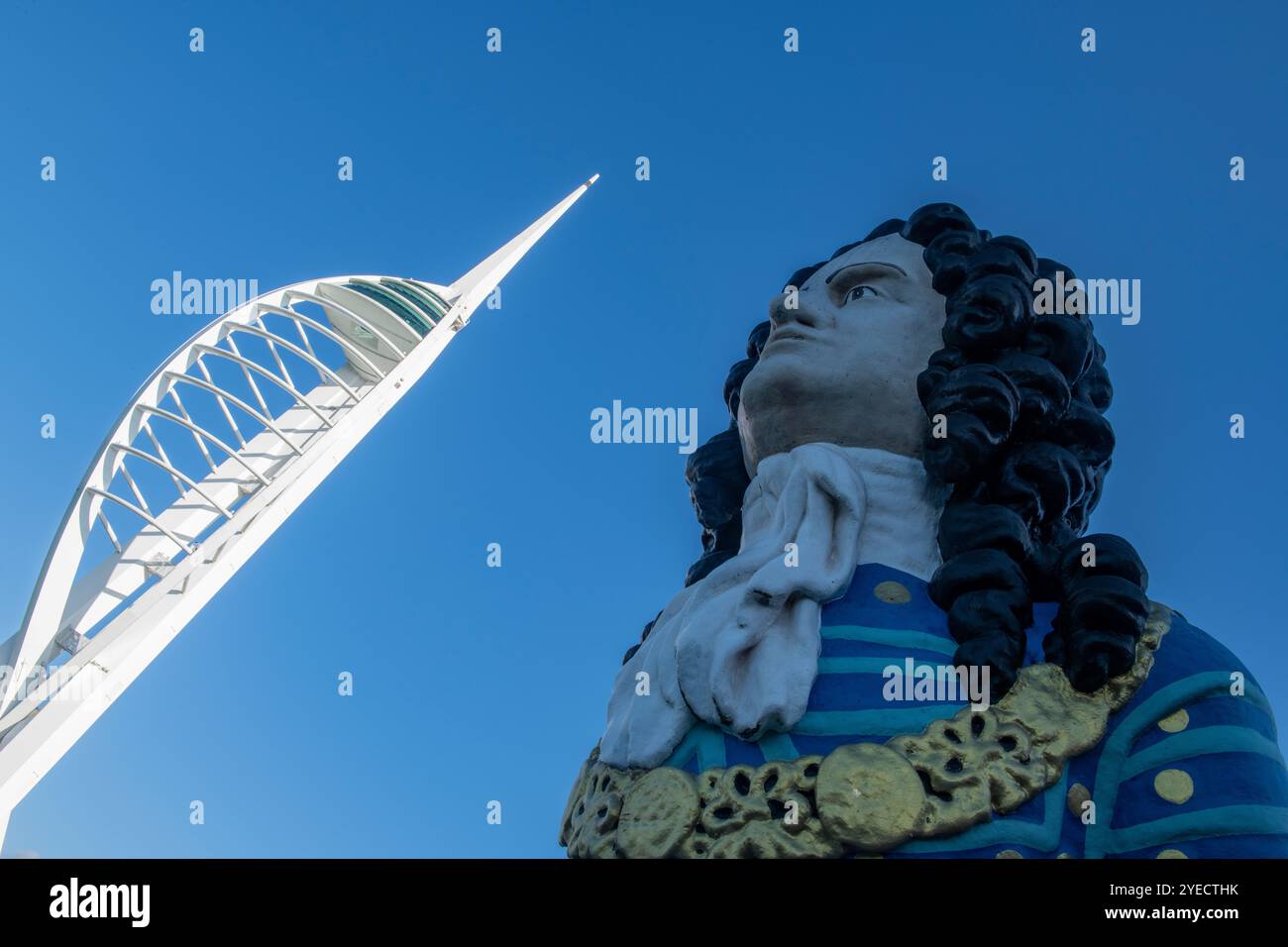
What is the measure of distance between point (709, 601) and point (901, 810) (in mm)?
1425

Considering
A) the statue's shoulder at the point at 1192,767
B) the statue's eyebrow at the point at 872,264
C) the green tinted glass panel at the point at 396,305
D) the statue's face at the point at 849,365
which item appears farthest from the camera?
the green tinted glass panel at the point at 396,305

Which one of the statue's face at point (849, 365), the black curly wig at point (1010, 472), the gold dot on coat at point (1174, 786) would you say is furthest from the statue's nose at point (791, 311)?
the gold dot on coat at point (1174, 786)

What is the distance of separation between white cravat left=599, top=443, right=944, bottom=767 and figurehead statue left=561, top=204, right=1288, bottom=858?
0.5 inches

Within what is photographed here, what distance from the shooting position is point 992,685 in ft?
19.2

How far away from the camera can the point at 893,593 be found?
6.35 m

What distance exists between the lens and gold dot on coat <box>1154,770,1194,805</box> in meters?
5.50

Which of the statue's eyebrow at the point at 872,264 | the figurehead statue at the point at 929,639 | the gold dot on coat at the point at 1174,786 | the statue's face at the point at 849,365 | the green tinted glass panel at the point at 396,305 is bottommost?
the gold dot on coat at the point at 1174,786

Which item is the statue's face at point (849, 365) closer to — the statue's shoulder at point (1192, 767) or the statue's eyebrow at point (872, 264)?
the statue's eyebrow at point (872, 264)

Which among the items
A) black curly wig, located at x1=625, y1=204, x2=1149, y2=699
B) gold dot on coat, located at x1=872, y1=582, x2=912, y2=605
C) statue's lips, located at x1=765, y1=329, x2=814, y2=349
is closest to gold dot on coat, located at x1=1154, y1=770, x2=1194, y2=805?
black curly wig, located at x1=625, y1=204, x2=1149, y2=699

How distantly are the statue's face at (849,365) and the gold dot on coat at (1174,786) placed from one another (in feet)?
6.36

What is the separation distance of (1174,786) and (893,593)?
136 cm

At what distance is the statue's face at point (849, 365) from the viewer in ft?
23.0
